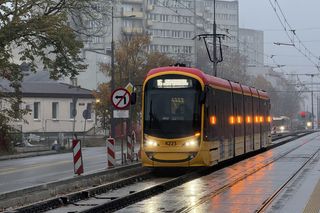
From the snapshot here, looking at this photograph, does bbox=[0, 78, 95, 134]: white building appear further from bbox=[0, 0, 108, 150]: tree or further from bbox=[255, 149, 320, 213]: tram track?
bbox=[255, 149, 320, 213]: tram track

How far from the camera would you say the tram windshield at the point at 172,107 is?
20.2m

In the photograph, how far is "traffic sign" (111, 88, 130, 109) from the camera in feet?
73.6

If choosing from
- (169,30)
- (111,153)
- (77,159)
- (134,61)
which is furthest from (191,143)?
(169,30)

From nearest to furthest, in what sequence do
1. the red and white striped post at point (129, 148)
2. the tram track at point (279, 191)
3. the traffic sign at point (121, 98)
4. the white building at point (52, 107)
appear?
1. the tram track at point (279, 191)
2. the traffic sign at point (121, 98)
3. the red and white striped post at point (129, 148)
4. the white building at point (52, 107)

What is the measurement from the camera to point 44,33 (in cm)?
2945

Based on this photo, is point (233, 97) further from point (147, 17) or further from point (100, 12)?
point (147, 17)

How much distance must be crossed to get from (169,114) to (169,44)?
378ft

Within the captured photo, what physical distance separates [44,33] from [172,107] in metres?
11.0

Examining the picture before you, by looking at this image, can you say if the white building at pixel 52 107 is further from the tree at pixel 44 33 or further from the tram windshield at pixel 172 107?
the tram windshield at pixel 172 107

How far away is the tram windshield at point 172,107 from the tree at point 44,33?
31.5ft

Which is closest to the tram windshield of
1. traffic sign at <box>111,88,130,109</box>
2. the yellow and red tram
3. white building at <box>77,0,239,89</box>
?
the yellow and red tram

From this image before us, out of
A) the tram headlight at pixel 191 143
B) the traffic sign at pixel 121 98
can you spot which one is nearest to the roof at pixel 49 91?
the traffic sign at pixel 121 98

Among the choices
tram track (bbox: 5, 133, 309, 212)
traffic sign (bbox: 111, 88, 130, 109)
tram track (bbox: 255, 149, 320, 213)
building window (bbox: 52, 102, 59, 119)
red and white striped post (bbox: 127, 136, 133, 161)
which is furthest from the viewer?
building window (bbox: 52, 102, 59, 119)

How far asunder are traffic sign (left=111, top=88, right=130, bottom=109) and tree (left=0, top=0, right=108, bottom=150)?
740 centimetres
